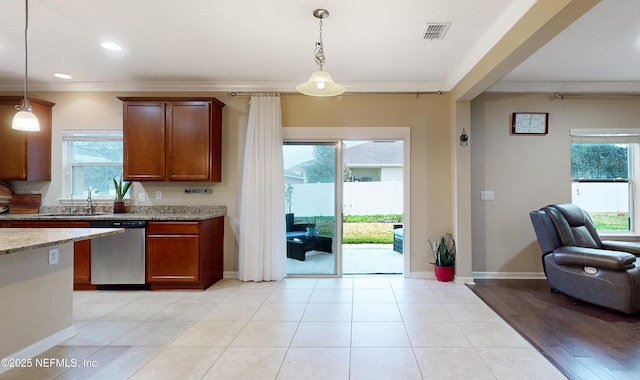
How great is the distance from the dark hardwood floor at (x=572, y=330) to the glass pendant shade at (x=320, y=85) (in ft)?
8.34

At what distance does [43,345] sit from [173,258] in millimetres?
1463

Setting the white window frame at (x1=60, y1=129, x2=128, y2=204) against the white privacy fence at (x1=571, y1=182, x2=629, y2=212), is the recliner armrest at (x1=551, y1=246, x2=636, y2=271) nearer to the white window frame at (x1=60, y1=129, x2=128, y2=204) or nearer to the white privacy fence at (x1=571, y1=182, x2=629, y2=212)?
the white privacy fence at (x1=571, y1=182, x2=629, y2=212)

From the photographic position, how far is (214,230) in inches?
163

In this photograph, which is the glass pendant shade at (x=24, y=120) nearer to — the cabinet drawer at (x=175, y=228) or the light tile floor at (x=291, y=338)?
the cabinet drawer at (x=175, y=228)

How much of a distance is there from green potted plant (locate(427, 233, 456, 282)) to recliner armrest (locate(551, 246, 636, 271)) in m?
1.10

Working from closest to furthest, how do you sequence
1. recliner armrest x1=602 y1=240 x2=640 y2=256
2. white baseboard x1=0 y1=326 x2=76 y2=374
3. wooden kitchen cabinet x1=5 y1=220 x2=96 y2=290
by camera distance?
white baseboard x1=0 y1=326 x2=76 y2=374, recliner armrest x1=602 y1=240 x2=640 y2=256, wooden kitchen cabinet x1=5 y1=220 x2=96 y2=290

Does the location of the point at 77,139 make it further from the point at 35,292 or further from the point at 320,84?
the point at 320,84

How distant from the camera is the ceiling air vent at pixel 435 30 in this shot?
285 cm

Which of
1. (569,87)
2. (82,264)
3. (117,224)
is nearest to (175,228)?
(117,224)

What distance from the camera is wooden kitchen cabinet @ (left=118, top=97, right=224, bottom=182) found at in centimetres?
407

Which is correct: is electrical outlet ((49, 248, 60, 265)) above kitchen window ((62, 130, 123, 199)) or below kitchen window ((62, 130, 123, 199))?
below

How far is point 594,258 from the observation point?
3166 mm

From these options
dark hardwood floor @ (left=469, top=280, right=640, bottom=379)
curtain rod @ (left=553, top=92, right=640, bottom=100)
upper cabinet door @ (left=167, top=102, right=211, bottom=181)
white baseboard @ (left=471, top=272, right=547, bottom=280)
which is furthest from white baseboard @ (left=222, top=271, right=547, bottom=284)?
curtain rod @ (left=553, top=92, right=640, bottom=100)

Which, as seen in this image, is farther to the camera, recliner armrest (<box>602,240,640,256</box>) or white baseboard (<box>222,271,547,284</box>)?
white baseboard (<box>222,271,547,284</box>)
